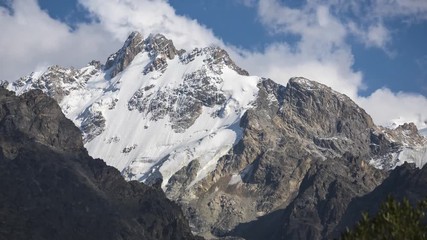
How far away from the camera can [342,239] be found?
66812mm

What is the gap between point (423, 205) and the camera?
66.5 metres

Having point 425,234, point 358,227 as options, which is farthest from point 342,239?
point 425,234

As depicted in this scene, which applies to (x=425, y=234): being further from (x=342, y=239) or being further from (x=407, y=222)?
(x=342, y=239)

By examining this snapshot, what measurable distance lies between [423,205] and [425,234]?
315cm

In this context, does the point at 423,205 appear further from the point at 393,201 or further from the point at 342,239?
the point at 342,239

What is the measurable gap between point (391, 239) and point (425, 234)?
2571 millimetres

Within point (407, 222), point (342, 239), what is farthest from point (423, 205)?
point (342, 239)

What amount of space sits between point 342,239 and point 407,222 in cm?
525

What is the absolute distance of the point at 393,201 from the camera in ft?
216

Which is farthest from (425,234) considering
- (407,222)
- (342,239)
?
(342,239)

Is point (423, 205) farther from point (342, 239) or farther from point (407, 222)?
point (342, 239)

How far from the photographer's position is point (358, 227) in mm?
66250

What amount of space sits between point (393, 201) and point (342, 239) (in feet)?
16.4

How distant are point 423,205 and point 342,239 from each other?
22.5 feet
